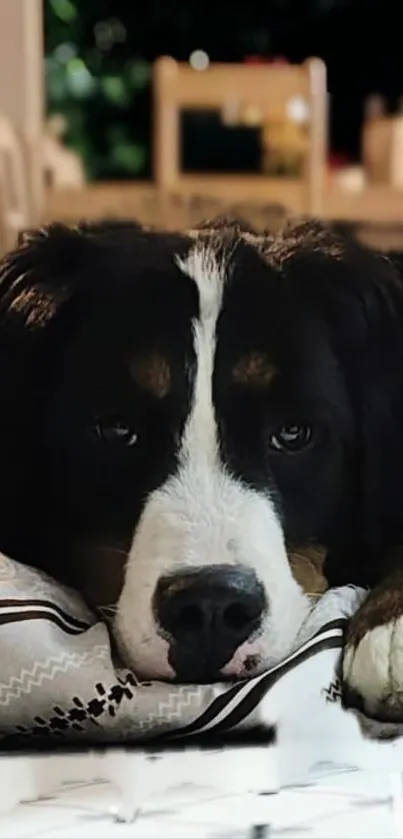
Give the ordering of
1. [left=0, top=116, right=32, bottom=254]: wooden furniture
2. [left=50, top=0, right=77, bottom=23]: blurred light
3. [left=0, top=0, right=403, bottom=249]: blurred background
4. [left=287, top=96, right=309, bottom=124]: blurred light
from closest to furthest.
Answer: [left=0, top=116, right=32, bottom=254]: wooden furniture
[left=0, top=0, right=403, bottom=249]: blurred background
[left=287, top=96, right=309, bottom=124]: blurred light
[left=50, top=0, right=77, bottom=23]: blurred light

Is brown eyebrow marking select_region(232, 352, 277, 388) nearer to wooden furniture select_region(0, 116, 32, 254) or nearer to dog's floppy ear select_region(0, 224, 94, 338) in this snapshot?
dog's floppy ear select_region(0, 224, 94, 338)

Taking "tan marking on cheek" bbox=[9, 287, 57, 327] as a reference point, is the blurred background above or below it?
above

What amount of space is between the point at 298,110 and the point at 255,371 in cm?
314

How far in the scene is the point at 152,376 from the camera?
796 millimetres

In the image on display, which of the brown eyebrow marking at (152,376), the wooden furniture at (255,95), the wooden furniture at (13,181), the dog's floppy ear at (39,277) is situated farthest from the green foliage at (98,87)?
the brown eyebrow marking at (152,376)

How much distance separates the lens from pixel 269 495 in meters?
0.80

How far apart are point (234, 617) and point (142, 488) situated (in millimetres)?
107

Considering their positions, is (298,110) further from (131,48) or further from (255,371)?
(255,371)

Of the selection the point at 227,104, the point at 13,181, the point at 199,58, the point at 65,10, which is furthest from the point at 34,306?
the point at 199,58

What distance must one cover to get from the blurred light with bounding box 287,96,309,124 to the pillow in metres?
3.03

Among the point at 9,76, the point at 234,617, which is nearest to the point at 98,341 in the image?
the point at 234,617

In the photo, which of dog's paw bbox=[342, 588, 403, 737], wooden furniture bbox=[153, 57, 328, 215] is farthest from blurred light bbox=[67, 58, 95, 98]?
dog's paw bbox=[342, 588, 403, 737]

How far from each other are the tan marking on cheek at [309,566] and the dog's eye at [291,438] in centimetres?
7

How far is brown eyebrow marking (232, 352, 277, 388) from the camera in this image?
0.79 m
